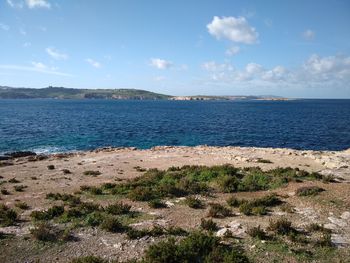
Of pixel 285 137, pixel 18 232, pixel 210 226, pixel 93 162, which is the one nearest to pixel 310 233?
pixel 210 226

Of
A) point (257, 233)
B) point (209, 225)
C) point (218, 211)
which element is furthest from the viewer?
point (218, 211)

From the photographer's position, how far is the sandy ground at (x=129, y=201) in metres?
13.6

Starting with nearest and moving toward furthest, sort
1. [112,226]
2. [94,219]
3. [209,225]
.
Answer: [209,225]
[112,226]
[94,219]

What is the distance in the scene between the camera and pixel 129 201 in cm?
2047

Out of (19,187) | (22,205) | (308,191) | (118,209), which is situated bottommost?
(19,187)

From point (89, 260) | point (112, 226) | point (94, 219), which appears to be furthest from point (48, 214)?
point (89, 260)

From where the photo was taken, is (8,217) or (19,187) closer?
(8,217)

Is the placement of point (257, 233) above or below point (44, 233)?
above

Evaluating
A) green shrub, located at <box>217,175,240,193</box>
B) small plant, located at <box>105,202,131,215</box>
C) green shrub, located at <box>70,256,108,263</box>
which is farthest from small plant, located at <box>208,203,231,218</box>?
green shrub, located at <box>70,256,108,263</box>

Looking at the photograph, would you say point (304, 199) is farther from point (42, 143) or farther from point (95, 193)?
point (42, 143)

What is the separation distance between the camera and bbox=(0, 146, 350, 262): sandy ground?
1358 cm

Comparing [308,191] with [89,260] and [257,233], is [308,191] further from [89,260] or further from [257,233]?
[89,260]

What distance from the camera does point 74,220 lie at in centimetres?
1677

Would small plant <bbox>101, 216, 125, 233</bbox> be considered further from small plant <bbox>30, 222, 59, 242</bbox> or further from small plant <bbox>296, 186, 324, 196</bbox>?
small plant <bbox>296, 186, 324, 196</bbox>
